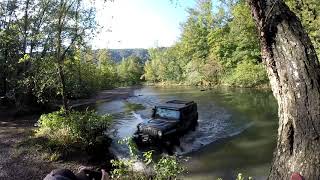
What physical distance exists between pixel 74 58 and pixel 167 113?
5.79m

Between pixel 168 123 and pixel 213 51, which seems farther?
pixel 213 51

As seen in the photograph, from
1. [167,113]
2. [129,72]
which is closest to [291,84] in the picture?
[167,113]

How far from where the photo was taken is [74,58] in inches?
712

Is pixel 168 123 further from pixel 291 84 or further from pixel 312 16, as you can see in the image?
pixel 312 16

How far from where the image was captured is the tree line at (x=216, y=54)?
5488cm

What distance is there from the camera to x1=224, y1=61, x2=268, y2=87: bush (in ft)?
172

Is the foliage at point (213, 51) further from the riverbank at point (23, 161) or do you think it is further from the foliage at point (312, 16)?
the riverbank at point (23, 161)

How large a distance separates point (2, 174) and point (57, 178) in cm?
832

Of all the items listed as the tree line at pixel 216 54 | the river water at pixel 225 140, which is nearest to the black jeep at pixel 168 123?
the river water at pixel 225 140

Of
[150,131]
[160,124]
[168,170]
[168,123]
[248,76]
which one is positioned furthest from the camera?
[248,76]

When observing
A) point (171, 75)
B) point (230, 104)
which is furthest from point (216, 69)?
point (230, 104)

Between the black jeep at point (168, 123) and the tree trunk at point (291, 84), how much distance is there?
1217cm

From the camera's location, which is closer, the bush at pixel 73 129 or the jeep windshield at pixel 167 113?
the bush at pixel 73 129

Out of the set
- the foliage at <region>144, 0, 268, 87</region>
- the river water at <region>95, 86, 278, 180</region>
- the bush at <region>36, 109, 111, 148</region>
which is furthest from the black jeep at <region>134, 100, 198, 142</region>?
the foliage at <region>144, 0, 268, 87</region>
